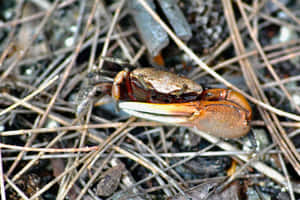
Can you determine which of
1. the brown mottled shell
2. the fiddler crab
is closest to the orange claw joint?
the fiddler crab

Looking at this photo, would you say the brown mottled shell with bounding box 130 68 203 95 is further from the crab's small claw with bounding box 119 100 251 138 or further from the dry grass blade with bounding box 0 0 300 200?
the crab's small claw with bounding box 119 100 251 138

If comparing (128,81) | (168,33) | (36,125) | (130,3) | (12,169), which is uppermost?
(130,3)

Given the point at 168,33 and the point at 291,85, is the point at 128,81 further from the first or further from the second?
the point at 291,85

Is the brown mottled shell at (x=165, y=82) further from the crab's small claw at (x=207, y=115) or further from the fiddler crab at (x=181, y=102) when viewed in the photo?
the crab's small claw at (x=207, y=115)

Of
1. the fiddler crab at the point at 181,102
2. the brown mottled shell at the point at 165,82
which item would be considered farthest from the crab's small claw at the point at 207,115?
the brown mottled shell at the point at 165,82

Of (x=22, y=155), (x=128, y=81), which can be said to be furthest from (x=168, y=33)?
(x=22, y=155)

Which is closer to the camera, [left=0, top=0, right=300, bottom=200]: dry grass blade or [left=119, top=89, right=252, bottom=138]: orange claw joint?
[left=119, top=89, right=252, bottom=138]: orange claw joint

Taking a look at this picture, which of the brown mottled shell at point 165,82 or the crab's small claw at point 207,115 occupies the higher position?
the brown mottled shell at point 165,82
